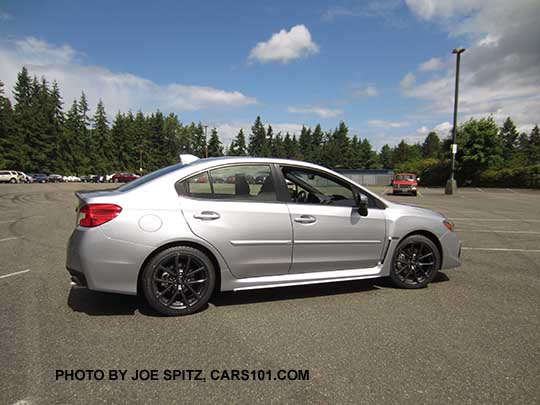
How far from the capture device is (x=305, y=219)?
3822mm

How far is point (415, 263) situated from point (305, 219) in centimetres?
168

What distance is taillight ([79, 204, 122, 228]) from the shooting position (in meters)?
3.25

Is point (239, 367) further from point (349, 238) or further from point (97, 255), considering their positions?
point (349, 238)

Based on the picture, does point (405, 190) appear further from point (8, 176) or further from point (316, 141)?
point (316, 141)

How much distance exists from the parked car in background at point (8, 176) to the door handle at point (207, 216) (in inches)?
1962

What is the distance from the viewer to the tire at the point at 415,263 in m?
4.34

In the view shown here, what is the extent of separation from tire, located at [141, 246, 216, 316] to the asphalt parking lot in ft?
0.47

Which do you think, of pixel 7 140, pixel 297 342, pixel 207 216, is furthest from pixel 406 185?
pixel 7 140

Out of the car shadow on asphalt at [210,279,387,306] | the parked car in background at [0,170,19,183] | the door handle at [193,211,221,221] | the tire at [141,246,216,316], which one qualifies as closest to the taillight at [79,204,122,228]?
the tire at [141,246,216,316]

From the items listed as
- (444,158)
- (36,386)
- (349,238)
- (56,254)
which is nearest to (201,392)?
(36,386)

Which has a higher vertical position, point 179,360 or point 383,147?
point 383,147

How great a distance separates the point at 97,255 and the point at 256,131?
329 ft

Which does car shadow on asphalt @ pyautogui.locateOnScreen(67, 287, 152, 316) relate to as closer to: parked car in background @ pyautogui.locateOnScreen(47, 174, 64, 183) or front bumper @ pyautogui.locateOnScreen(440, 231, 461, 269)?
front bumper @ pyautogui.locateOnScreen(440, 231, 461, 269)

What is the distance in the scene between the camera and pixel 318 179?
4254 millimetres
